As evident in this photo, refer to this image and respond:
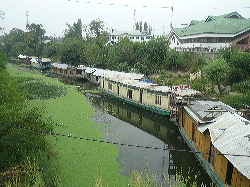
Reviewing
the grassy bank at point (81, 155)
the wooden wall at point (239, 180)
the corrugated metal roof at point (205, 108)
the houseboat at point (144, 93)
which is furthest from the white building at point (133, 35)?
the wooden wall at point (239, 180)

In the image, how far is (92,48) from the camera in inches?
1922

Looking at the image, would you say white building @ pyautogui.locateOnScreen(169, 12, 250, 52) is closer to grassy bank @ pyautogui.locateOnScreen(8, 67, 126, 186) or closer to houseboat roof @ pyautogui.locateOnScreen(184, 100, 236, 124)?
houseboat roof @ pyautogui.locateOnScreen(184, 100, 236, 124)

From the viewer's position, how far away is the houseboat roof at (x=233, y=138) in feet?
26.3

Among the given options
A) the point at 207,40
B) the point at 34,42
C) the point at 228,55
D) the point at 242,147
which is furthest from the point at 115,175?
the point at 34,42

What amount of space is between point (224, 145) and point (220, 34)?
33.4m

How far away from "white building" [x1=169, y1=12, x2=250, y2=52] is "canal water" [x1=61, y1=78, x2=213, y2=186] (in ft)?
73.0

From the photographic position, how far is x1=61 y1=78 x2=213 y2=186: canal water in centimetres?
1265

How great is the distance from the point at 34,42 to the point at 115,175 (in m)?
83.4

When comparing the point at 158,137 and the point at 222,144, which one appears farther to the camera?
the point at 158,137

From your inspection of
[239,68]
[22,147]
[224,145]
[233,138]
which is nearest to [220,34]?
[239,68]

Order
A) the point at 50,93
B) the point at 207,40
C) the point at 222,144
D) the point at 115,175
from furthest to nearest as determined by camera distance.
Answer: the point at 207,40
the point at 50,93
the point at 115,175
the point at 222,144

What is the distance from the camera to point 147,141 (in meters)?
17.1

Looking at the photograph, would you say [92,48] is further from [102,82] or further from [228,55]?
[228,55]

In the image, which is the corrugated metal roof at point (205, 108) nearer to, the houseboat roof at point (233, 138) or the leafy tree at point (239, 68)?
the houseboat roof at point (233, 138)
